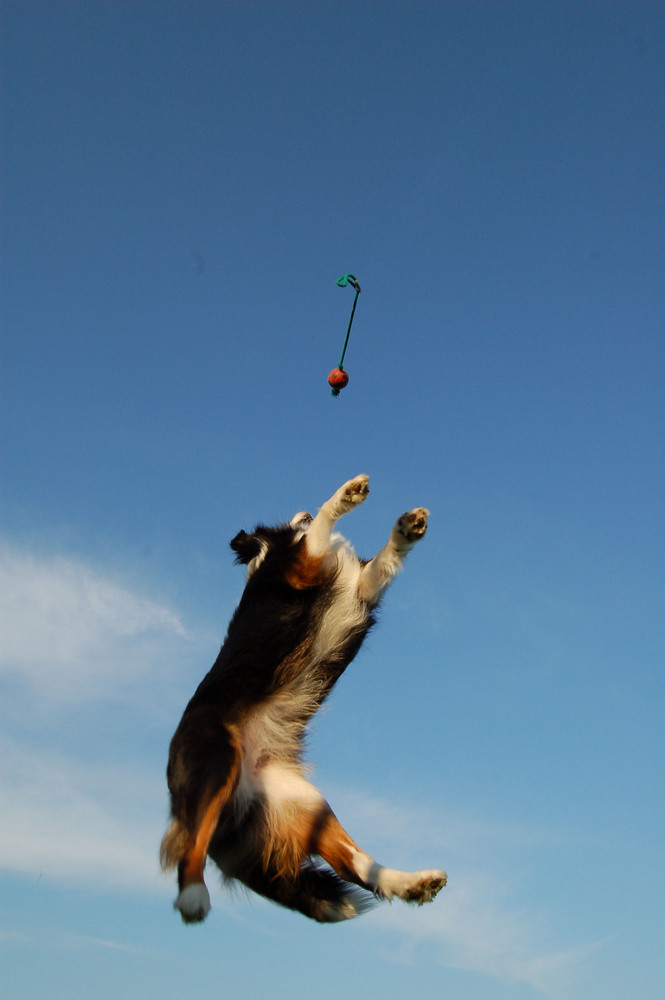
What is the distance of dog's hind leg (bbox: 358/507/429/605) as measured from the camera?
653 cm

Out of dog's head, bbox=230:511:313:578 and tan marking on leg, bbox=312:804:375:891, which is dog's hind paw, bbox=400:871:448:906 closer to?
tan marking on leg, bbox=312:804:375:891

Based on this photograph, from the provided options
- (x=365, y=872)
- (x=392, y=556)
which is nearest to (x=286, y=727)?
(x=365, y=872)

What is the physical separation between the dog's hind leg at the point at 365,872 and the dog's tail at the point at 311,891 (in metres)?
0.11

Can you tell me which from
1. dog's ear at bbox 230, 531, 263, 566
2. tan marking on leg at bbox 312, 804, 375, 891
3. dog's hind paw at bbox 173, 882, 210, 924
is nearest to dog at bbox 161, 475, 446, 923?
tan marking on leg at bbox 312, 804, 375, 891

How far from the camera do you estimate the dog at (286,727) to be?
5.94 metres

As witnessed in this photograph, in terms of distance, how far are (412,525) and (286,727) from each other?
183 cm

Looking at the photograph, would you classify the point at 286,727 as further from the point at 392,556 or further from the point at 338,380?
the point at 338,380

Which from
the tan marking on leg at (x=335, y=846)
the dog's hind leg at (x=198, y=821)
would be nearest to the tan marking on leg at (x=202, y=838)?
the dog's hind leg at (x=198, y=821)

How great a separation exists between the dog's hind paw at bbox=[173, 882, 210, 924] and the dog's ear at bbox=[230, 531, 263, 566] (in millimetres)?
3026

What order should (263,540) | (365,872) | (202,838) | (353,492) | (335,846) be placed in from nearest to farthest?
(202,838) → (365,872) → (335,846) → (353,492) → (263,540)

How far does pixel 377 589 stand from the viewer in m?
6.92

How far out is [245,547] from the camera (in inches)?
307

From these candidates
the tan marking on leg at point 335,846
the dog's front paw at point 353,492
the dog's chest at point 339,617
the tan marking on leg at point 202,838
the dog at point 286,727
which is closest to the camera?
the tan marking on leg at point 202,838

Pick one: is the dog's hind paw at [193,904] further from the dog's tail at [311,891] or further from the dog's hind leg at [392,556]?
the dog's hind leg at [392,556]
